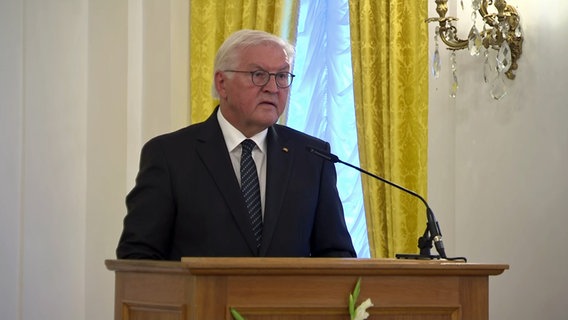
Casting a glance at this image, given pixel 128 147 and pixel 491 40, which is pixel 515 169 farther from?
pixel 128 147

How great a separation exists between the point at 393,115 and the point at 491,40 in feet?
2.33

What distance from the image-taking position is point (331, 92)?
5766 millimetres

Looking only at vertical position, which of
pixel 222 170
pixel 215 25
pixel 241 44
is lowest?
pixel 222 170

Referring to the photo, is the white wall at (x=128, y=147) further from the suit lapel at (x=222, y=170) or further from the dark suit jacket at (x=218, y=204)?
the suit lapel at (x=222, y=170)

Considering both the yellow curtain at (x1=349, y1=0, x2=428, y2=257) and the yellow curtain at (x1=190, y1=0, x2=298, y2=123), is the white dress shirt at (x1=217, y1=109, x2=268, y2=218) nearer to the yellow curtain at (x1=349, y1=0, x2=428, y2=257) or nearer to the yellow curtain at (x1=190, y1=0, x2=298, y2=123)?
the yellow curtain at (x1=349, y1=0, x2=428, y2=257)

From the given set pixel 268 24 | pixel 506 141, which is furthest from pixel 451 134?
pixel 268 24

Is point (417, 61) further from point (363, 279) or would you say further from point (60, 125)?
point (363, 279)

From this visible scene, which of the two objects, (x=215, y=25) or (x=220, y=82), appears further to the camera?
(x=215, y=25)

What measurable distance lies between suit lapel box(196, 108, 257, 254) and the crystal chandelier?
1.69 metres

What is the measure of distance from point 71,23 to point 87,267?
4.51 feet

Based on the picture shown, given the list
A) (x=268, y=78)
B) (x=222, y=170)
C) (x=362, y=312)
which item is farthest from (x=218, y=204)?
Result: (x=362, y=312)

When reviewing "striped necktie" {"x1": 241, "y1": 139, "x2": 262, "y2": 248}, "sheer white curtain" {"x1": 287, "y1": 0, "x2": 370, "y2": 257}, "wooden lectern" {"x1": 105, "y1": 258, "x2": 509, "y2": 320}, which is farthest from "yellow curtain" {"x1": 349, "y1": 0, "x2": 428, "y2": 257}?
"wooden lectern" {"x1": 105, "y1": 258, "x2": 509, "y2": 320}

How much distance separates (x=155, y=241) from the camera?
336cm

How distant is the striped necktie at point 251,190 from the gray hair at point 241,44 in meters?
0.37
